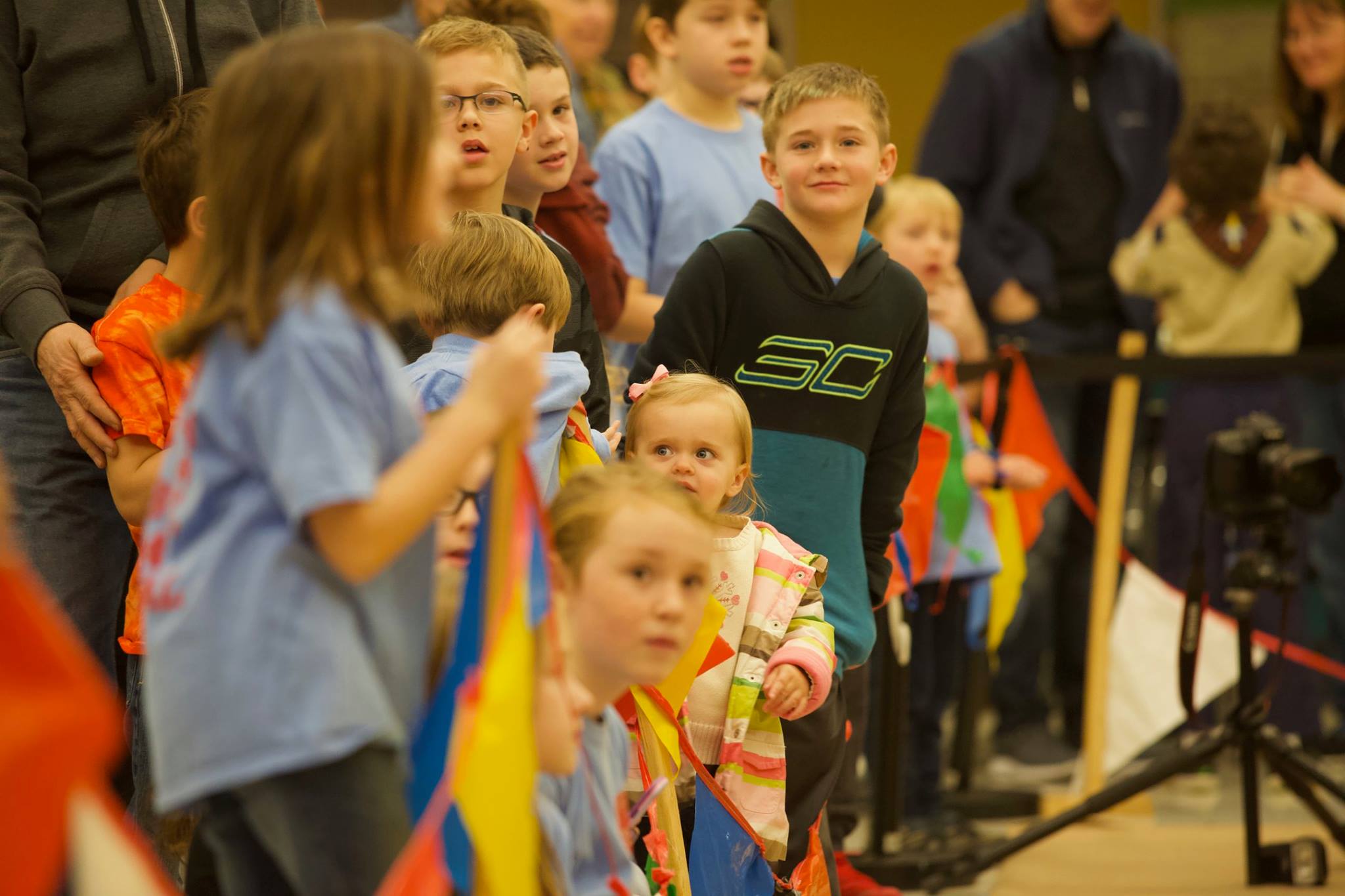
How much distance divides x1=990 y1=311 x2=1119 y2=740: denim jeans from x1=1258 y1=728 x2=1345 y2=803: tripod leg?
1156 millimetres

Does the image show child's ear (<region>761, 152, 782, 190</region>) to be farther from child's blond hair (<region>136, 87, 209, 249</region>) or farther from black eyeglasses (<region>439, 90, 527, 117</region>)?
child's blond hair (<region>136, 87, 209, 249</region>)

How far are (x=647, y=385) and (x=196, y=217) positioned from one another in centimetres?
79

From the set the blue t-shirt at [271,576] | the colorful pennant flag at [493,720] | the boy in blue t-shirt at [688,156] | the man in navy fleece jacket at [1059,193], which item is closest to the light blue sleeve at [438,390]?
the colorful pennant flag at [493,720]

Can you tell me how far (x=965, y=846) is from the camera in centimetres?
434

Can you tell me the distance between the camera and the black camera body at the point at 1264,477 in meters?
4.20

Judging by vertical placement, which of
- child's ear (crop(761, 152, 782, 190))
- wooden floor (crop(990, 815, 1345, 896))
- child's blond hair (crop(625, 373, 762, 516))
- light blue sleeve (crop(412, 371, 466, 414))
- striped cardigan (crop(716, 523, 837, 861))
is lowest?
wooden floor (crop(990, 815, 1345, 896))

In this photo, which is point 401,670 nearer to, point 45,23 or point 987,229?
point 45,23

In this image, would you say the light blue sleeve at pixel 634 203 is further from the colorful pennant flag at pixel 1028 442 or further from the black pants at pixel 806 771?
the colorful pennant flag at pixel 1028 442

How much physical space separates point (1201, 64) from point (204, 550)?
7464 mm

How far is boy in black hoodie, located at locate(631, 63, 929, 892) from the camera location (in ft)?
10.0

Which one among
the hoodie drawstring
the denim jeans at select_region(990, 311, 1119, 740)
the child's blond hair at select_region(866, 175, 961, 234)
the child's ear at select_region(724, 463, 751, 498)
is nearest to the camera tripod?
the denim jeans at select_region(990, 311, 1119, 740)

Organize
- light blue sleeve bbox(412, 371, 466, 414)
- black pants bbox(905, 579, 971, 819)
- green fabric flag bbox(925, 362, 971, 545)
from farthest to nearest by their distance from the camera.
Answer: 1. black pants bbox(905, 579, 971, 819)
2. green fabric flag bbox(925, 362, 971, 545)
3. light blue sleeve bbox(412, 371, 466, 414)

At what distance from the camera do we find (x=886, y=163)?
10.6 ft

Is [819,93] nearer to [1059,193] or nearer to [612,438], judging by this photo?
[612,438]
